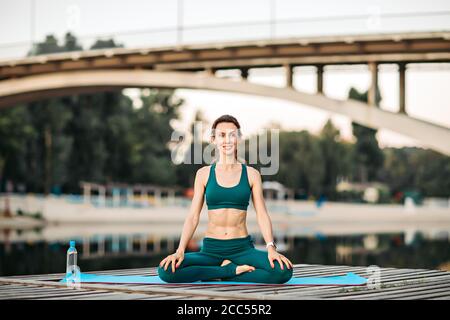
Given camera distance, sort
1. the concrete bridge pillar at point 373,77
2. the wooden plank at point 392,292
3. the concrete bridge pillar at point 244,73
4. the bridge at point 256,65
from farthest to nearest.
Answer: the concrete bridge pillar at point 244,73 → the concrete bridge pillar at point 373,77 → the bridge at point 256,65 → the wooden plank at point 392,292

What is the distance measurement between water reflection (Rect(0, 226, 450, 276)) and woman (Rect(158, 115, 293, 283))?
1120cm

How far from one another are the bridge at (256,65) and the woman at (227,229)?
15.6m

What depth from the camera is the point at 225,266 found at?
28.5 feet

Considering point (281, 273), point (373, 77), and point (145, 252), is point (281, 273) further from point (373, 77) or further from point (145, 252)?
point (145, 252)

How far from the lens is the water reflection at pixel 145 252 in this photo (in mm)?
22094

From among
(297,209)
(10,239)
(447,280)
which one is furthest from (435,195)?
(447,280)

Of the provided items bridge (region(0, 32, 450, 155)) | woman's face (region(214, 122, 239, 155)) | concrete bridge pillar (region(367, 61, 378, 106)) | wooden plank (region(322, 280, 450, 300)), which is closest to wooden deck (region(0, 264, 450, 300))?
wooden plank (region(322, 280, 450, 300))

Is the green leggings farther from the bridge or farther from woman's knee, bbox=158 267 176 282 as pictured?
the bridge

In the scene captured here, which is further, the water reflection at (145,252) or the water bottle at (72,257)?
the water reflection at (145,252)

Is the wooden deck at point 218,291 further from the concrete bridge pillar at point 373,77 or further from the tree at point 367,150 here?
the tree at point 367,150

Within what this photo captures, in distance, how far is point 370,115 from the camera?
2522 cm

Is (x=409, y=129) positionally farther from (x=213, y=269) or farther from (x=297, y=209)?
(x=297, y=209)

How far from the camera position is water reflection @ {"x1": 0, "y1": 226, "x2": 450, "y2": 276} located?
22.1 m

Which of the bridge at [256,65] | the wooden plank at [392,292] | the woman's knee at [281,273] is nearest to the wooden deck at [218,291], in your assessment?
the wooden plank at [392,292]
